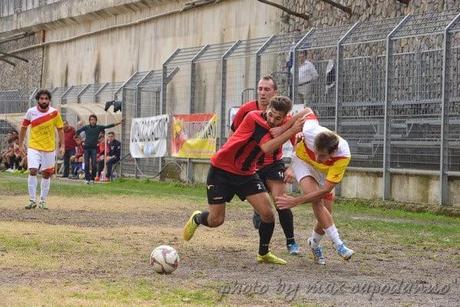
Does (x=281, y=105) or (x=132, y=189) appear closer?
(x=281, y=105)

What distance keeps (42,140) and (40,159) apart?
339 millimetres

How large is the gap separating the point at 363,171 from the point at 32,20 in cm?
3207

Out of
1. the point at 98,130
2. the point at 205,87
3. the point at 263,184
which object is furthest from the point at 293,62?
the point at 263,184

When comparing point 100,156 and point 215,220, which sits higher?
point 100,156

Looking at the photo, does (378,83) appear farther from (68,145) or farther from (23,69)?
(23,69)

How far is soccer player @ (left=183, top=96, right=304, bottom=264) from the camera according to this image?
10656 mm

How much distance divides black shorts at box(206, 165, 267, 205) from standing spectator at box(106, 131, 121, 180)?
20944 mm

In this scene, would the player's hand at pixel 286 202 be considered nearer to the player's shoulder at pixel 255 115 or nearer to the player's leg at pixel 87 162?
the player's shoulder at pixel 255 115

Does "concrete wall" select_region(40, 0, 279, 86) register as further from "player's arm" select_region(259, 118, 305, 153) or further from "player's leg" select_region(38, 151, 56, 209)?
"player's arm" select_region(259, 118, 305, 153)

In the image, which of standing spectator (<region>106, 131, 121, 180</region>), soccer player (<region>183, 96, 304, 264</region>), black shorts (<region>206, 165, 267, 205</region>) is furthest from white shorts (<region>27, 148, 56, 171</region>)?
standing spectator (<region>106, 131, 121, 180</region>)

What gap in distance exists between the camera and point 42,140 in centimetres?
1841

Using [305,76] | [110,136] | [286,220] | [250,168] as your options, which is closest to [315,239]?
[286,220]

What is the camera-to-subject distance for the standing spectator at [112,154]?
105 ft

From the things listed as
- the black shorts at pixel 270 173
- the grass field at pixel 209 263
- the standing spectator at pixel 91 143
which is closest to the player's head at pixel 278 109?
the grass field at pixel 209 263
